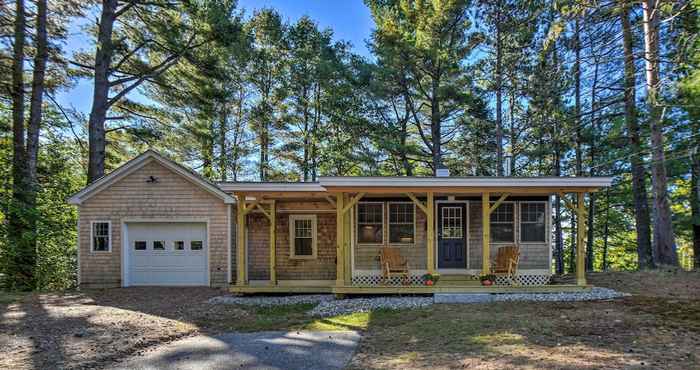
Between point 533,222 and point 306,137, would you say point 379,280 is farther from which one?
point 306,137

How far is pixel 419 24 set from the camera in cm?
1645

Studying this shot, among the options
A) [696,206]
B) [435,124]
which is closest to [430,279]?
[435,124]

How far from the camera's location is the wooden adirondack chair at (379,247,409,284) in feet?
30.8

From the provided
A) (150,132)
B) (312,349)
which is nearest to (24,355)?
(312,349)

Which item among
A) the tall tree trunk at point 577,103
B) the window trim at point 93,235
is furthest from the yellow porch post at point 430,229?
the window trim at point 93,235

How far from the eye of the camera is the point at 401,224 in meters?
10.6

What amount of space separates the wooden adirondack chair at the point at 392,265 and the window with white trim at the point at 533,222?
11.0 feet

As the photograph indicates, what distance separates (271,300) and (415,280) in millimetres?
3620

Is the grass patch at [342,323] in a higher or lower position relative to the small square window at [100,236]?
lower

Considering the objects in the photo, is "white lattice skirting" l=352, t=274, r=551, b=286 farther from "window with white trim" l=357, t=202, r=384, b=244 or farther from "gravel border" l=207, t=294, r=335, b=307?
"window with white trim" l=357, t=202, r=384, b=244

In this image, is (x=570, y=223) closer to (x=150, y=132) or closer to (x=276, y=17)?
(x=276, y=17)

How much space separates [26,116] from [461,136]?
18.0 m

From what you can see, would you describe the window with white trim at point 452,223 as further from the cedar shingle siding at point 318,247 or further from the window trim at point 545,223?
the cedar shingle siding at point 318,247

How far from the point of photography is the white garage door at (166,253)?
11617 mm
